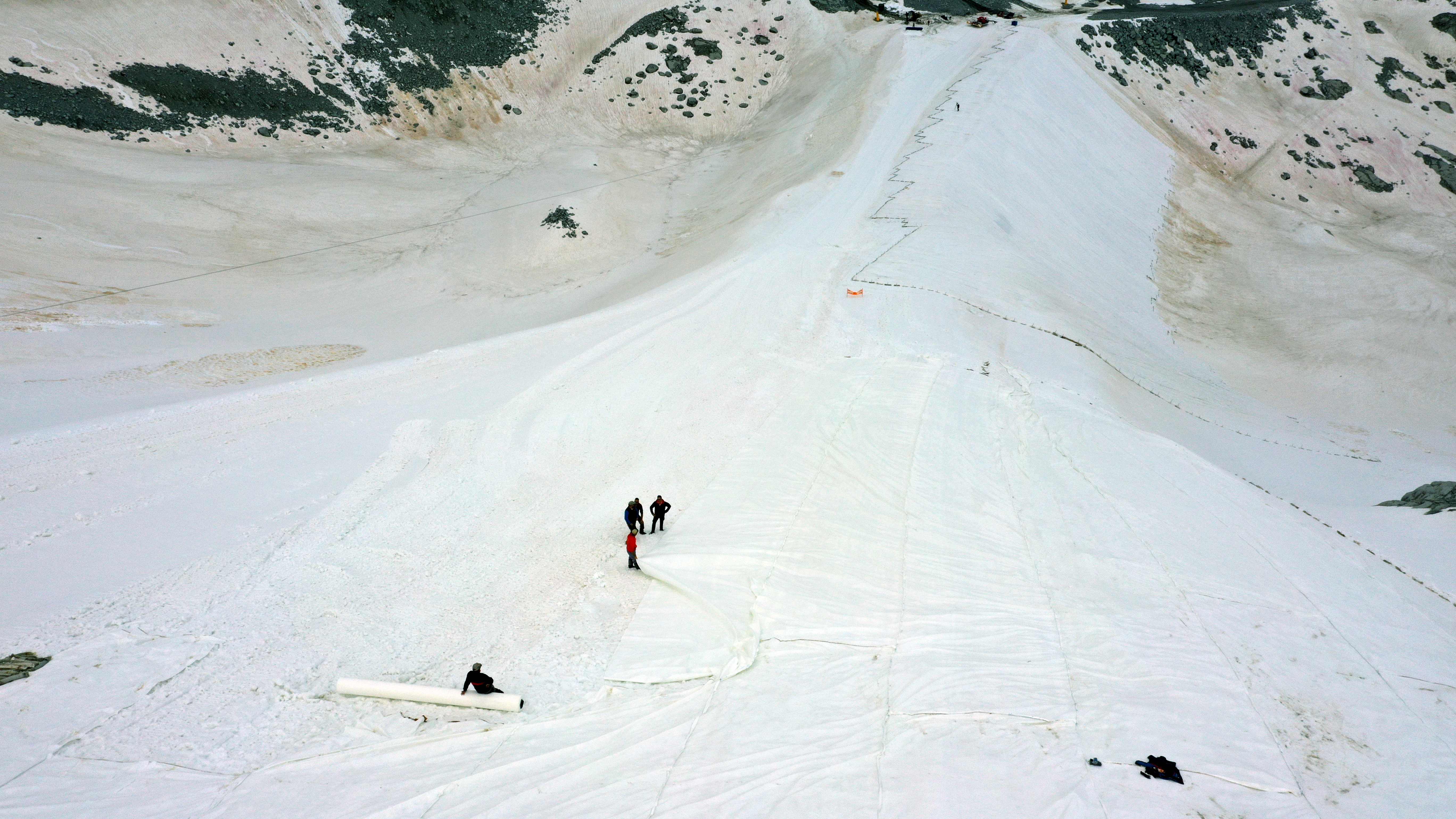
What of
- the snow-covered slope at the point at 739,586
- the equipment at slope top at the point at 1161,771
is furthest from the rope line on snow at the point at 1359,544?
the equipment at slope top at the point at 1161,771

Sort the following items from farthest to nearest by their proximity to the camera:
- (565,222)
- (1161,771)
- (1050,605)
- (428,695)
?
(565,222) < (1050,605) < (428,695) < (1161,771)

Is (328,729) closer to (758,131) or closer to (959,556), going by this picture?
(959,556)

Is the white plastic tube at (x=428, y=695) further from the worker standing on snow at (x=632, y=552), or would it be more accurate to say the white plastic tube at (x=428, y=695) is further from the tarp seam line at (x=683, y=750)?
the worker standing on snow at (x=632, y=552)

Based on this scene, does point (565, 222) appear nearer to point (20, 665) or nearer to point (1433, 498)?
point (20, 665)

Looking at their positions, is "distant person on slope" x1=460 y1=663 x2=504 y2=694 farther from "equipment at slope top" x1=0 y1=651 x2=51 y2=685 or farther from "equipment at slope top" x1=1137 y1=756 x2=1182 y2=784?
"equipment at slope top" x1=1137 y1=756 x2=1182 y2=784

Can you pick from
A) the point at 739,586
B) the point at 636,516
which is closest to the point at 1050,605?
the point at 739,586

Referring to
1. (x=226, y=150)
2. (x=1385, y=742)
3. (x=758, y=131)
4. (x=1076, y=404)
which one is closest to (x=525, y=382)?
(x=1076, y=404)

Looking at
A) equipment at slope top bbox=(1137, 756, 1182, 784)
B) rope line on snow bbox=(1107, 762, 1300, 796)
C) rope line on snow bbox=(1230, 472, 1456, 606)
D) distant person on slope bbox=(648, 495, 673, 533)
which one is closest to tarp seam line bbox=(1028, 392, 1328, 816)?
rope line on snow bbox=(1107, 762, 1300, 796)
